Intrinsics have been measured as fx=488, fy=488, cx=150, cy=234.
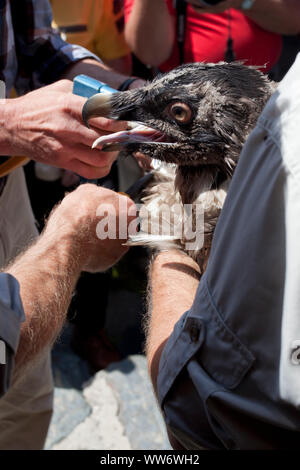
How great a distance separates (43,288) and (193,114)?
2.95 feet

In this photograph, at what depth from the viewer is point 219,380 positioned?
3.90 ft

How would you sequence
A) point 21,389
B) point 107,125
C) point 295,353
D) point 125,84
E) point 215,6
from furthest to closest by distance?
1. point 215,6
2. point 21,389
3. point 125,84
4. point 107,125
5. point 295,353

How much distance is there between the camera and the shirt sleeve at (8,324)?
1249 millimetres

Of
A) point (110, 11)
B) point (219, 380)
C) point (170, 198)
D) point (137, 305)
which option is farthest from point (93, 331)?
point (219, 380)

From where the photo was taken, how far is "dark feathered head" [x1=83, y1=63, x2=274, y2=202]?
73.2 inches

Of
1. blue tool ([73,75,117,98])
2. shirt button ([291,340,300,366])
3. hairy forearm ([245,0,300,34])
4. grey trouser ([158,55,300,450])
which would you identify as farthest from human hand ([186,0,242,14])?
shirt button ([291,340,300,366])

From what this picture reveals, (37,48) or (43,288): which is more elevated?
(37,48)

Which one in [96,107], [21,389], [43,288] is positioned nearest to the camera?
[43,288]

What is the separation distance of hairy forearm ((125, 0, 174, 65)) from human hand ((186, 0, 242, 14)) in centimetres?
21

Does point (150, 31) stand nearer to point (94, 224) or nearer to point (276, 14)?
point (276, 14)

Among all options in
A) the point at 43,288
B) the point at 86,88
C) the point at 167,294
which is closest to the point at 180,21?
the point at 86,88

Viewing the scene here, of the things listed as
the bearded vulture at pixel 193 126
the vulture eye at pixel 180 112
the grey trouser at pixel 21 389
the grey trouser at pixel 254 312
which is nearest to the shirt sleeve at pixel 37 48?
the grey trouser at pixel 21 389

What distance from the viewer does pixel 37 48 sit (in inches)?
99.7

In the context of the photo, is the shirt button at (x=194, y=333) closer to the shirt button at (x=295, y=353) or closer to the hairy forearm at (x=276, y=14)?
the shirt button at (x=295, y=353)
